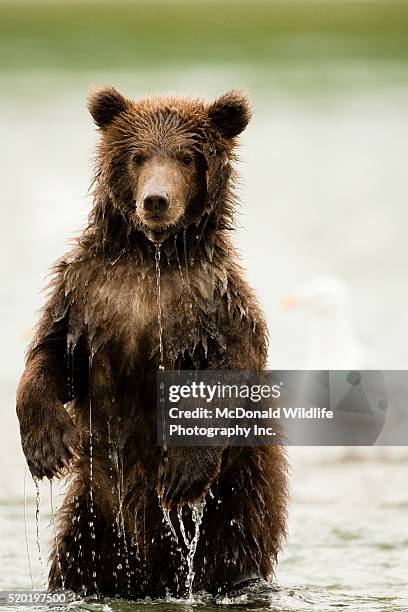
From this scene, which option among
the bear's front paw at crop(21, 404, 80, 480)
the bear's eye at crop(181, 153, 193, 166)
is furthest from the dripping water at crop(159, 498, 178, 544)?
the bear's eye at crop(181, 153, 193, 166)

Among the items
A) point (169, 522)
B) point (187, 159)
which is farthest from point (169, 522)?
point (187, 159)

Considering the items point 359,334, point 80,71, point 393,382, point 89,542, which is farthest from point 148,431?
point 80,71

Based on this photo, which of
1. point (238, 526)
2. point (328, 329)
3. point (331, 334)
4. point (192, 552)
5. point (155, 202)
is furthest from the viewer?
point (328, 329)

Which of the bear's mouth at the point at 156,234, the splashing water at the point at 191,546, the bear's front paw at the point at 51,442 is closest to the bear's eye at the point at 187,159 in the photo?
the bear's mouth at the point at 156,234

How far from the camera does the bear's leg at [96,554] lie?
22.2 ft

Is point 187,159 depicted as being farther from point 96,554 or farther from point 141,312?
point 96,554

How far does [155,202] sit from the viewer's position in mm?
6324

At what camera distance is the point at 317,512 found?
999cm

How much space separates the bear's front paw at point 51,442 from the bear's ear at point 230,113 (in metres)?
1.49

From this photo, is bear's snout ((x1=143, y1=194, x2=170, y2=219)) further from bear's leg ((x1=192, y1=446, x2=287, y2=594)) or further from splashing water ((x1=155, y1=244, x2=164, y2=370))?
bear's leg ((x1=192, y1=446, x2=287, y2=594))

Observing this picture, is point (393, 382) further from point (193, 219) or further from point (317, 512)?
point (193, 219)

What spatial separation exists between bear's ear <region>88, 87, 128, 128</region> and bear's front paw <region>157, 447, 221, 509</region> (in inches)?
61.8

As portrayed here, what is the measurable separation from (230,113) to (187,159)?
306 mm

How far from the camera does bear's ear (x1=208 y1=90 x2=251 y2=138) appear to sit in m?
6.71
